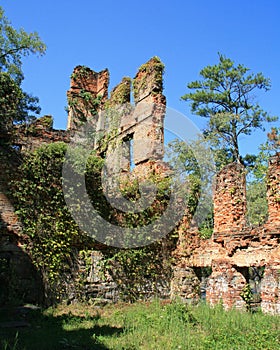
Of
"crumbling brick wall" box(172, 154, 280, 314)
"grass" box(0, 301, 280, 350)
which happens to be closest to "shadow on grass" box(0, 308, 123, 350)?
"grass" box(0, 301, 280, 350)

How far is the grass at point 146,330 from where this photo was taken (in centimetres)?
592

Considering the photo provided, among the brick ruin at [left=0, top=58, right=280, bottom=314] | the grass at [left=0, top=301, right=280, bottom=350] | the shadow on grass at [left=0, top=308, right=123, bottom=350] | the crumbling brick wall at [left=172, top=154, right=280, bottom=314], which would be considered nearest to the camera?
the shadow on grass at [left=0, top=308, right=123, bottom=350]

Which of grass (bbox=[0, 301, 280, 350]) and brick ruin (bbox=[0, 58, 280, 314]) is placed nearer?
grass (bbox=[0, 301, 280, 350])

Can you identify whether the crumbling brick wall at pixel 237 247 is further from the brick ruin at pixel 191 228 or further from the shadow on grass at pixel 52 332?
the shadow on grass at pixel 52 332

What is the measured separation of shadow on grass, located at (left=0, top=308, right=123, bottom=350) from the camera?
581 centimetres

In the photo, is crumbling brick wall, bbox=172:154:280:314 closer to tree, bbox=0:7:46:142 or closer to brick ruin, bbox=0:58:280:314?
brick ruin, bbox=0:58:280:314

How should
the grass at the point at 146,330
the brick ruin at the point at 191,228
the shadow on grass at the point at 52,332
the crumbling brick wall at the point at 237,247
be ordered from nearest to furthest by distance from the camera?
1. the shadow on grass at the point at 52,332
2. the grass at the point at 146,330
3. the crumbling brick wall at the point at 237,247
4. the brick ruin at the point at 191,228

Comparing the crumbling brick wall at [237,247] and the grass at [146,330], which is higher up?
the crumbling brick wall at [237,247]

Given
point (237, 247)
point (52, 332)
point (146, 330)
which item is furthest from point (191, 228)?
point (52, 332)

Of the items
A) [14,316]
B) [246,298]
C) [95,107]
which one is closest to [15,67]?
[95,107]

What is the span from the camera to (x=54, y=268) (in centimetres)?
1018

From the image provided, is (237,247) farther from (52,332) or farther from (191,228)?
(52,332)

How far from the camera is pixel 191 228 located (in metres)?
12.0

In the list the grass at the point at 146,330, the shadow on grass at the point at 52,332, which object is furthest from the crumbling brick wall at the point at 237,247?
the shadow on grass at the point at 52,332
